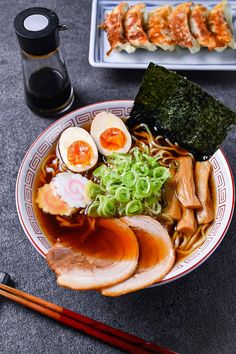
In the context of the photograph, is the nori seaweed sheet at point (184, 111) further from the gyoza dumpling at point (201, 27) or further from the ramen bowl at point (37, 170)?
the gyoza dumpling at point (201, 27)

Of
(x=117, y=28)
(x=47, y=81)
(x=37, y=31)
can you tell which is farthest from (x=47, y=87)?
(x=117, y=28)

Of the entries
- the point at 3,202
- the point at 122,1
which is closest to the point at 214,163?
the point at 3,202

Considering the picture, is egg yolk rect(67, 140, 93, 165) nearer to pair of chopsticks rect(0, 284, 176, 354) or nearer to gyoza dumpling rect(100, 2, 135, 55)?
pair of chopsticks rect(0, 284, 176, 354)

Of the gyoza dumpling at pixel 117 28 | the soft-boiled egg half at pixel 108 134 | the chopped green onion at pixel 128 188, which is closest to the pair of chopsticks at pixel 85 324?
the chopped green onion at pixel 128 188

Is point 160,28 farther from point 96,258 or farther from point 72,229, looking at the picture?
point 96,258

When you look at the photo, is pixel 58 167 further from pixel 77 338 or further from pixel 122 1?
Answer: pixel 122 1

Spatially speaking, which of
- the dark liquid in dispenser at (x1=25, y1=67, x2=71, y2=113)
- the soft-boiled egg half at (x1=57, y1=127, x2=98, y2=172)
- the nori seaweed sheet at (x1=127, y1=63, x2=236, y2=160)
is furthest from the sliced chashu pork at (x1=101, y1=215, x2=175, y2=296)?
the dark liquid in dispenser at (x1=25, y1=67, x2=71, y2=113)
